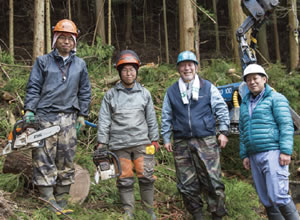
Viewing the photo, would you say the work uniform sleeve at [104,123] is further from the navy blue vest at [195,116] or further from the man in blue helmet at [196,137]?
the navy blue vest at [195,116]

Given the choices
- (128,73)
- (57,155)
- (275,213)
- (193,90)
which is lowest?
(275,213)

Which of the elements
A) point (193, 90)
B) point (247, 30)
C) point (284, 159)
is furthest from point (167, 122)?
point (247, 30)

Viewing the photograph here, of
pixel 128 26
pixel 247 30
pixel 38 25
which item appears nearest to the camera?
pixel 247 30

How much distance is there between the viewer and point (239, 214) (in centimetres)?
498

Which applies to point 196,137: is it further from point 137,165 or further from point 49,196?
point 49,196

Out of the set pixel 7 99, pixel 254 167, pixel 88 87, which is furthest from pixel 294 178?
pixel 7 99

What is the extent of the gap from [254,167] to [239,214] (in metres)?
1.41

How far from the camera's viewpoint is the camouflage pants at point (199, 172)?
420 cm

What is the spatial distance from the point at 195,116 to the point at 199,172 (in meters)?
0.74

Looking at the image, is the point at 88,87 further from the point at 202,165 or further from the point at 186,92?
the point at 202,165

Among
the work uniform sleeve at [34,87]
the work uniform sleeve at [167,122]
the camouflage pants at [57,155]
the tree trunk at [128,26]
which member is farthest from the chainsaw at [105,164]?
the tree trunk at [128,26]

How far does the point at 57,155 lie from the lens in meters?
4.16

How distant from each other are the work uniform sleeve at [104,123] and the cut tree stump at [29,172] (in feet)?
3.53

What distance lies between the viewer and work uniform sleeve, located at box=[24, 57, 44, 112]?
4035 millimetres
